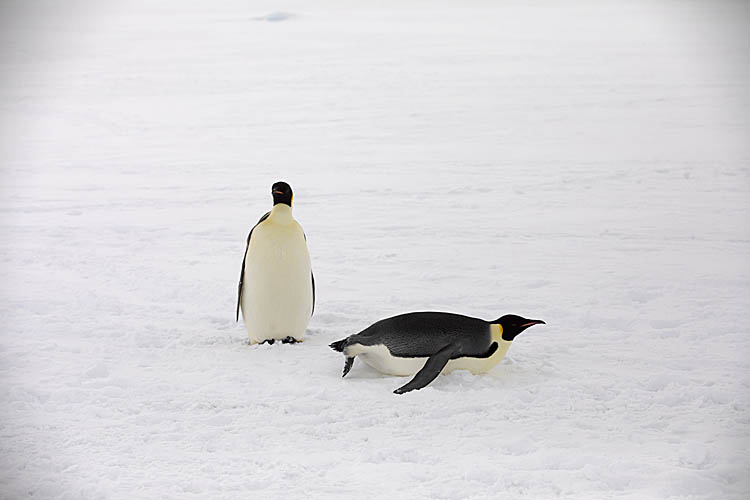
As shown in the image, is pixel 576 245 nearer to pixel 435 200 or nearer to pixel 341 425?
pixel 435 200

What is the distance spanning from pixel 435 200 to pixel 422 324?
112 inches

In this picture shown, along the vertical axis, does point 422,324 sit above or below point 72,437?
above

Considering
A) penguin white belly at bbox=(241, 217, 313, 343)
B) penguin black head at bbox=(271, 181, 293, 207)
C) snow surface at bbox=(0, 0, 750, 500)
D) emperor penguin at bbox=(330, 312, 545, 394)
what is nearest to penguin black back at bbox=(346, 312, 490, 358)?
emperor penguin at bbox=(330, 312, 545, 394)

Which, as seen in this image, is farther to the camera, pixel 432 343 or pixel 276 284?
pixel 276 284

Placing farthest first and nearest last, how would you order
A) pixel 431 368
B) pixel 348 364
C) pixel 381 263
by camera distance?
1. pixel 381 263
2. pixel 348 364
3. pixel 431 368

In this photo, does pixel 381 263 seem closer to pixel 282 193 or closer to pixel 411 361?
pixel 282 193

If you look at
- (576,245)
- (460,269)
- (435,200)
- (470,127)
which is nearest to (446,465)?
(460,269)

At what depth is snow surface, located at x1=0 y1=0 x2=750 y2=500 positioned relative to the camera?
1881 mm

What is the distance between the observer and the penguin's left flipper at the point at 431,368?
7.28ft

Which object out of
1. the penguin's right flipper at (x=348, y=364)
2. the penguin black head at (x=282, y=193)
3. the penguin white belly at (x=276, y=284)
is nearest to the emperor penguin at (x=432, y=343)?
the penguin's right flipper at (x=348, y=364)

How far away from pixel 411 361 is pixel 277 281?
0.60 meters

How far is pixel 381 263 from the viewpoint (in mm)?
3844

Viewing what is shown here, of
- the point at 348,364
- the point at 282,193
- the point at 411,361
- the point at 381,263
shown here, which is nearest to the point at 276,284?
the point at 282,193

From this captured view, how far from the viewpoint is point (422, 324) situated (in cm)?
234
